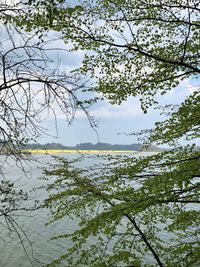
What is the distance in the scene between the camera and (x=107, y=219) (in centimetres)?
584

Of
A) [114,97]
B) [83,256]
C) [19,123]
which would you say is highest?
[114,97]

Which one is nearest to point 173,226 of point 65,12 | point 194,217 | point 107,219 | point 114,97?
point 194,217

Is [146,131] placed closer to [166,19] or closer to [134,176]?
[134,176]

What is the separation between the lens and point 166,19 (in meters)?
7.47

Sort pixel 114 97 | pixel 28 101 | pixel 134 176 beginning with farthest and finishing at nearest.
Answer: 1. pixel 114 97
2. pixel 134 176
3. pixel 28 101

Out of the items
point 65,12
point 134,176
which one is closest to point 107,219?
point 134,176

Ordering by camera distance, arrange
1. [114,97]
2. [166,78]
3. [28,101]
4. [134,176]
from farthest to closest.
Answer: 1. [114,97]
2. [166,78]
3. [134,176]
4. [28,101]

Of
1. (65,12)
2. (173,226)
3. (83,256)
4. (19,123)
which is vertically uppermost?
(65,12)

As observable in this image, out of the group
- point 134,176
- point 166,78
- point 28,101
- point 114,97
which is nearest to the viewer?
point 28,101

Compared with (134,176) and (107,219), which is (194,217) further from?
(107,219)

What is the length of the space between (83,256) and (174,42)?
5.20 m

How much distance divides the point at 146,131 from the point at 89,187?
1.84 m

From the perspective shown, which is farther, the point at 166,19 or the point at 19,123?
the point at 166,19

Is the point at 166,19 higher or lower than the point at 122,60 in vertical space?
higher
